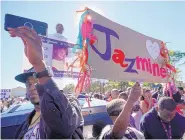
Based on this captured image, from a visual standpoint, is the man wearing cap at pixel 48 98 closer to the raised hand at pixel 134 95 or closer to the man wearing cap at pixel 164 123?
the raised hand at pixel 134 95

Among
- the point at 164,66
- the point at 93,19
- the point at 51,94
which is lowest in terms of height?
the point at 51,94

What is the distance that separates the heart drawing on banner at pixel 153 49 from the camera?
9.89 feet

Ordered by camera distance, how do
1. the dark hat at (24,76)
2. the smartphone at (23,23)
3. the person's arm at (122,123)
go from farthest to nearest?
the dark hat at (24,76) < the person's arm at (122,123) < the smartphone at (23,23)

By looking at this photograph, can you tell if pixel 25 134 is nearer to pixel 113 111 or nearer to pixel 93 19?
pixel 113 111

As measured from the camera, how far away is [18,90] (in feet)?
101

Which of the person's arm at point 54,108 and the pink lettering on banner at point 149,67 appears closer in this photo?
the person's arm at point 54,108

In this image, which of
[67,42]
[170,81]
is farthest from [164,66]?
[67,42]

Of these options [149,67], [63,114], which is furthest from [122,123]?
[149,67]

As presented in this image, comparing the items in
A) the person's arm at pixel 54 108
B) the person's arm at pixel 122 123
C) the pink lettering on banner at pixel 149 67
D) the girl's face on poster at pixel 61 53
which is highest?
the girl's face on poster at pixel 61 53

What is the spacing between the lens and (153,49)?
3082 mm

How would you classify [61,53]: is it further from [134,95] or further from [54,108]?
[54,108]

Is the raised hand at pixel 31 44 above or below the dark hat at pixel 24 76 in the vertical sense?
above

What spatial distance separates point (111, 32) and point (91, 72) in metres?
0.58

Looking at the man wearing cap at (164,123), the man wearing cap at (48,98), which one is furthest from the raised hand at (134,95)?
the man wearing cap at (164,123)
